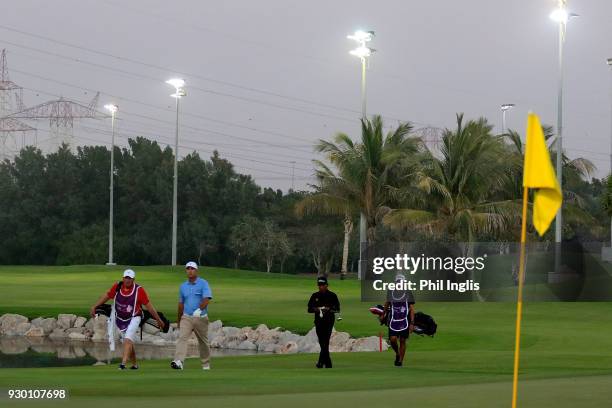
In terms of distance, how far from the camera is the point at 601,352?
88.1ft

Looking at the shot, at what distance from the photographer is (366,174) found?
194ft

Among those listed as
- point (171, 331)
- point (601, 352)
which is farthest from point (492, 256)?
point (601, 352)

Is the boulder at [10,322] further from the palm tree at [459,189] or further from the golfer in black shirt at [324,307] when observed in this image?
the golfer in black shirt at [324,307]

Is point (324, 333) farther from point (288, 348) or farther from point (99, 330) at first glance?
point (99, 330)

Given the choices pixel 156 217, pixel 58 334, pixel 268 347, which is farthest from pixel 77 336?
pixel 156 217

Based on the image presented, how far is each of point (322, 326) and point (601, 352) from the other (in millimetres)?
9647

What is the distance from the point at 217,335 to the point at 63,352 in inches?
192

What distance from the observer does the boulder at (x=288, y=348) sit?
109 feet

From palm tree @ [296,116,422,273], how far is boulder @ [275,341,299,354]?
24.2 m

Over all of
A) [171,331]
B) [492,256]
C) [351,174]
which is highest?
[351,174]

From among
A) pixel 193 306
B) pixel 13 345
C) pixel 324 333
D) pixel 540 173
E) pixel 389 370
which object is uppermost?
pixel 540 173

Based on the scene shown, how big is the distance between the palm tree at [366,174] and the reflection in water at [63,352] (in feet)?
73.7

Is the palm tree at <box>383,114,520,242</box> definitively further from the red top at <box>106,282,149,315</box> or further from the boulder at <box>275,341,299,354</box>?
the red top at <box>106,282,149,315</box>

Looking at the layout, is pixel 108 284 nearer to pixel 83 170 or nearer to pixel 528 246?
pixel 528 246
